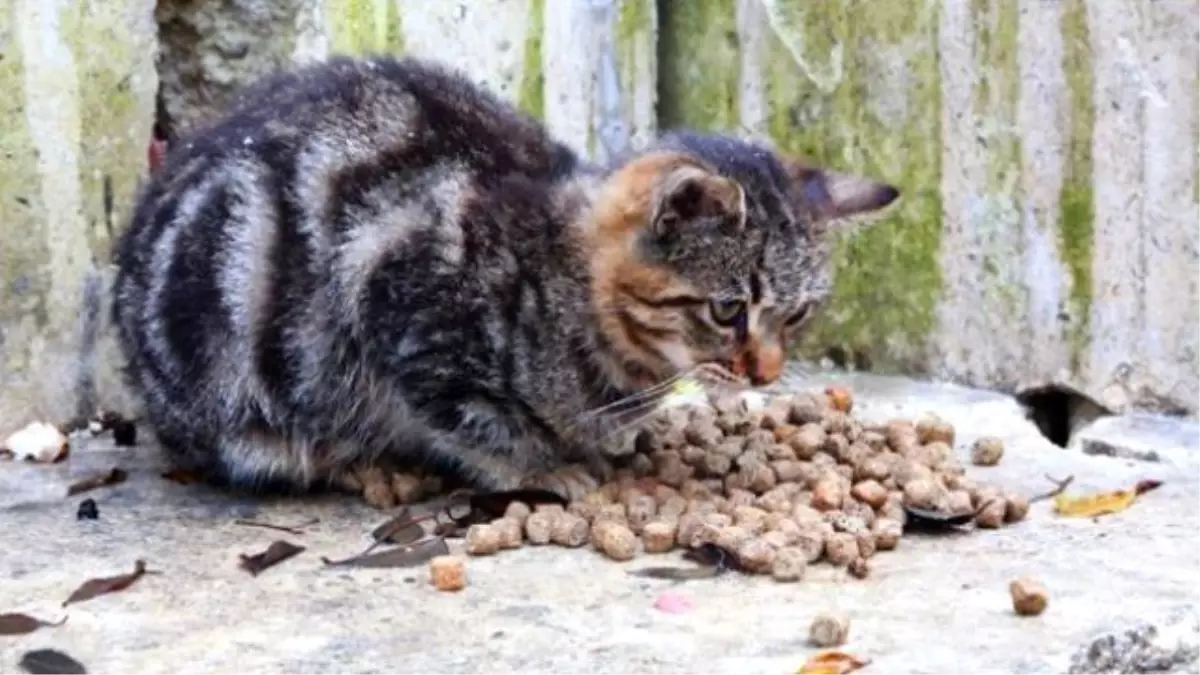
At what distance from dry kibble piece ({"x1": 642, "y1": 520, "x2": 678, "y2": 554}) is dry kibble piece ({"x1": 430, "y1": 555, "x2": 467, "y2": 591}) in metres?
0.40

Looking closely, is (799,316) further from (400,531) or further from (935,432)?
(400,531)

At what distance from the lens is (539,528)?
3779mm

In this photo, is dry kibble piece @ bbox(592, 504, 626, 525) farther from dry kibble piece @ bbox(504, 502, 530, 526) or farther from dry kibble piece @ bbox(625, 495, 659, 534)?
dry kibble piece @ bbox(504, 502, 530, 526)

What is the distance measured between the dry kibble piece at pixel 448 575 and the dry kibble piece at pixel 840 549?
2.17 ft

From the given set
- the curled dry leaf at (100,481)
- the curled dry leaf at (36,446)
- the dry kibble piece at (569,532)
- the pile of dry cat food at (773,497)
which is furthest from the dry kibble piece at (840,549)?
the curled dry leaf at (36,446)

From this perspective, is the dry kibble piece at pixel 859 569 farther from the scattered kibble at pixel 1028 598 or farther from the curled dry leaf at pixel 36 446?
the curled dry leaf at pixel 36 446

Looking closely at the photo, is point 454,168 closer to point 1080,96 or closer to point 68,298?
point 68,298

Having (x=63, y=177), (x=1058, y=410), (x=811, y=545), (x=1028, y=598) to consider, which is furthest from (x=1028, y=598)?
(x=63, y=177)

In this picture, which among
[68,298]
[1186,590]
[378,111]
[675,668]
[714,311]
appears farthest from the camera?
[68,298]

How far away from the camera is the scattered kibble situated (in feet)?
10.7

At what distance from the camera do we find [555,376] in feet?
13.2

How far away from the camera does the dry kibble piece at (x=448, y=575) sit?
3469mm

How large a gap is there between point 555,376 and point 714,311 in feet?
1.17

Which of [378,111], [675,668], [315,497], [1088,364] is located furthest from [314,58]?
[675,668]
